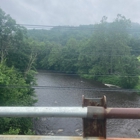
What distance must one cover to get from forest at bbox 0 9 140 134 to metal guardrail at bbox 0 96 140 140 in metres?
5.06

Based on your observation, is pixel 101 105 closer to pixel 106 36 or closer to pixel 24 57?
pixel 24 57

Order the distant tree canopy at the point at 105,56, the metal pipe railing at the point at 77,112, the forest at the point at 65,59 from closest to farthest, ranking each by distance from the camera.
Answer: the metal pipe railing at the point at 77,112, the forest at the point at 65,59, the distant tree canopy at the point at 105,56

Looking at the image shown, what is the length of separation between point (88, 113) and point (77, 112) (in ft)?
0.19

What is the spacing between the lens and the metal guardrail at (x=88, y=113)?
0.94 metres

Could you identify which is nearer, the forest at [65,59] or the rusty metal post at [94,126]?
the rusty metal post at [94,126]

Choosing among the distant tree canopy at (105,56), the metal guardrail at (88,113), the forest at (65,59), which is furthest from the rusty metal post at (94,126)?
the distant tree canopy at (105,56)

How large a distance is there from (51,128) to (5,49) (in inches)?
373

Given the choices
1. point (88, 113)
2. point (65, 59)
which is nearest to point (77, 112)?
point (88, 113)

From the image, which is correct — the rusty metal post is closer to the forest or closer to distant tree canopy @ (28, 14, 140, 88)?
the forest

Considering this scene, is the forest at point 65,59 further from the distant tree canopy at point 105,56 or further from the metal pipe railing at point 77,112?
the metal pipe railing at point 77,112

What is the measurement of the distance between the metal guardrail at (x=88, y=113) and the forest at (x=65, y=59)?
16.6 ft

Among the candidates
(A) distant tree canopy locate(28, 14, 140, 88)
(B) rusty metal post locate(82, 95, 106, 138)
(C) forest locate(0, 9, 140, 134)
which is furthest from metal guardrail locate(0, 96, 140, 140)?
(A) distant tree canopy locate(28, 14, 140, 88)

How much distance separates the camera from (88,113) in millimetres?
940

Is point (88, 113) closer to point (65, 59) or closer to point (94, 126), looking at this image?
point (94, 126)
